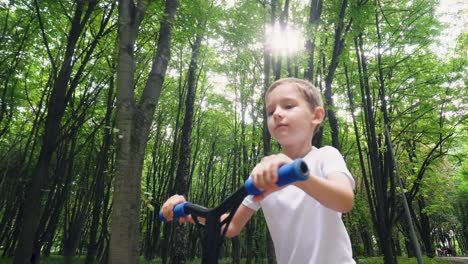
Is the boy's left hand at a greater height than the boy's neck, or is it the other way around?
the boy's neck

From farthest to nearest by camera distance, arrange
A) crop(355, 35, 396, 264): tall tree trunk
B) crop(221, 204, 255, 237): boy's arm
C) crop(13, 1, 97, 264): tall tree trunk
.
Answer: crop(355, 35, 396, 264): tall tree trunk → crop(13, 1, 97, 264): tall tree trunk → crop(221, 204, 255, 237): boy's arm

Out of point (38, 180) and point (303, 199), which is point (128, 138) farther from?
point (38, 180)

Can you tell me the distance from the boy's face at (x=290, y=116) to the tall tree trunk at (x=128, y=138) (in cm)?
316

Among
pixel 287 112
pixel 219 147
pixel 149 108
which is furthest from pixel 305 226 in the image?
pixel 219 147

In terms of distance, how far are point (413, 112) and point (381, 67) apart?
373 centimetres

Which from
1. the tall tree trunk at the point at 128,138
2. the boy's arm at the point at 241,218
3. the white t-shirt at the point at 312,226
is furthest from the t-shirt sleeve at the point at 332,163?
the tall tree trunk at the point at 128,138

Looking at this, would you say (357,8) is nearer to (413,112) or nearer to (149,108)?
(149,108)

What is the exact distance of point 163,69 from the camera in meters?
5.25

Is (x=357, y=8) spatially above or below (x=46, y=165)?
above

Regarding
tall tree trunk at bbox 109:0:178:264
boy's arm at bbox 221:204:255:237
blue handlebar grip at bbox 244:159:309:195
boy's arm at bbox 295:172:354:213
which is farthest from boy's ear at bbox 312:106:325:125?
tall tree trunk at bbox 109:0:178:264

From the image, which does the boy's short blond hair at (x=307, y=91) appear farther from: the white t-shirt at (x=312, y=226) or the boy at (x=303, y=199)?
the white t-shirt at (x=312, y=226)

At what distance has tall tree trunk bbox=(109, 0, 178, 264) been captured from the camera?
419 cm

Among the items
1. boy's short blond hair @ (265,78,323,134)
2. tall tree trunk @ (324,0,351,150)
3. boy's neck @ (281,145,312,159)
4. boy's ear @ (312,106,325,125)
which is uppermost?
tall tree trunk @ (324,0,351,150)

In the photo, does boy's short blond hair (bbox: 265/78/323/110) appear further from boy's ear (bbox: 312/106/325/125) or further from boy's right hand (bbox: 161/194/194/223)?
boy's right hand (bbox: 161/194/194/223)
